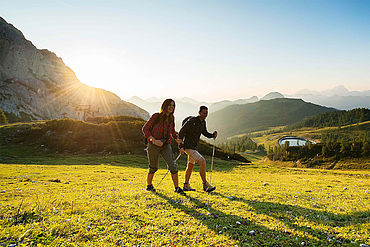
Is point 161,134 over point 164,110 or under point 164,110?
under

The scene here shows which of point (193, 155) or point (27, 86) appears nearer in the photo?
point (193, 155)

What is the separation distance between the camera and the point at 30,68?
178m

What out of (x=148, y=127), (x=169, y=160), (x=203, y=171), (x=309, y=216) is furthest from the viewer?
(x=203, y=171)

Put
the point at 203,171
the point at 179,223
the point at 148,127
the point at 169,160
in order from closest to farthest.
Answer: the point at 179,223 → the point at 148,127 → the point at 169,160 → the point at 203,171

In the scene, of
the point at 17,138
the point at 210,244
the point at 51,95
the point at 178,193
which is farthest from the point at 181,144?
the point at 51,95

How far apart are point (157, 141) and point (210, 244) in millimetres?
5347

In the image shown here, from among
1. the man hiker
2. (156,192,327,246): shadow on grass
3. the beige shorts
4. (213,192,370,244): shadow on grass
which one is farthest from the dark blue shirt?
(213,192,370,244): shadow on grass

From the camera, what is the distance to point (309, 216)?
24.1ft

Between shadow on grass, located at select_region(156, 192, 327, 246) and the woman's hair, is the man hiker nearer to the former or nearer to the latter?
the woman's hair

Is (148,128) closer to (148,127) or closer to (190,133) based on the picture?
(148,127)

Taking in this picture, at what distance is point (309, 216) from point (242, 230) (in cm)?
334

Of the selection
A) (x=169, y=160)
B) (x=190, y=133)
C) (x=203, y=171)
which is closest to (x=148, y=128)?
(x=169, y=160)

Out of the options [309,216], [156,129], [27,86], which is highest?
[27,86]

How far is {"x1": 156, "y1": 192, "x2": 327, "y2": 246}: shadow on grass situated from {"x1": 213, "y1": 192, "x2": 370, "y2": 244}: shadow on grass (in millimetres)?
749
